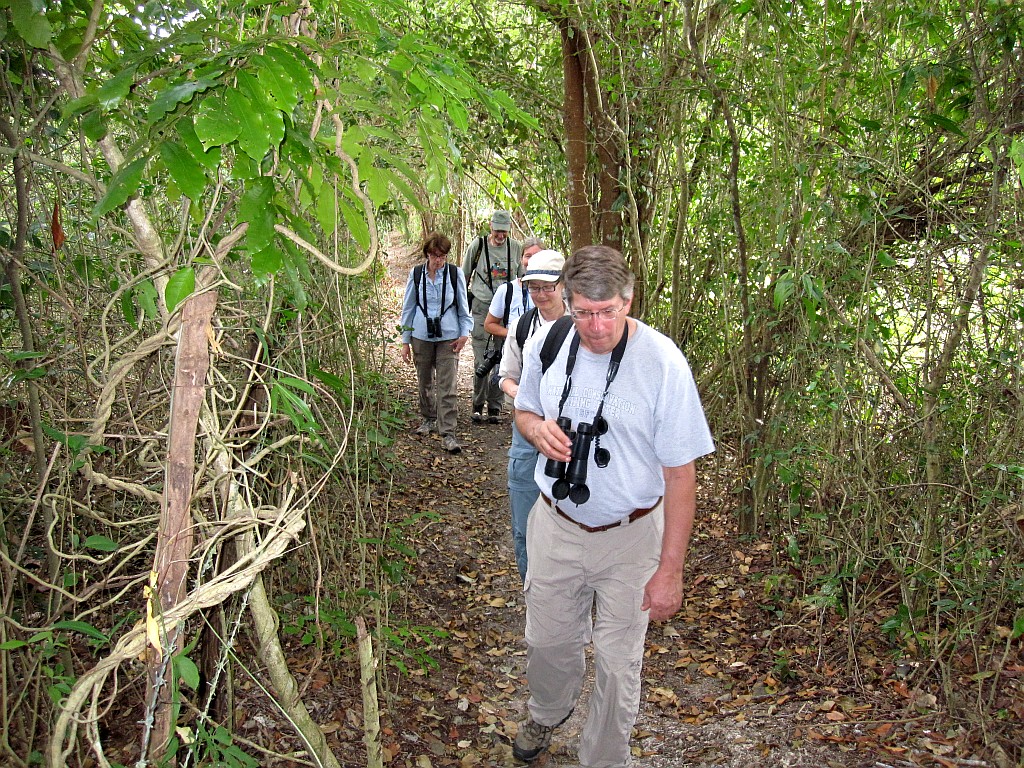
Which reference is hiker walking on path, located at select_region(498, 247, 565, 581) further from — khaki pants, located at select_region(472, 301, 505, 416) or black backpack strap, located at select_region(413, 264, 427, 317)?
khaki pants, located at select_region(472, 301, 505, 416)

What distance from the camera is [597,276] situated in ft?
9.27

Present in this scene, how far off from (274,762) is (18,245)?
2250mm

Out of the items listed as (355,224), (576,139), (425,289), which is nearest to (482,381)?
(425,289)

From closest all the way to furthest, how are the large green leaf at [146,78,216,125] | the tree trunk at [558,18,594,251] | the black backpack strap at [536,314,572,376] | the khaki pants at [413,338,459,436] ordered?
1. the large green leaf at [146,78,216,125]
2. the black backpack strap at [536,314,572,376]
3. the tree trunk at [558,18,594,251]
4. the khaki pants at [413,338,459,436]

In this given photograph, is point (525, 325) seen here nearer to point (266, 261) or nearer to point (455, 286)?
point (266, 261)

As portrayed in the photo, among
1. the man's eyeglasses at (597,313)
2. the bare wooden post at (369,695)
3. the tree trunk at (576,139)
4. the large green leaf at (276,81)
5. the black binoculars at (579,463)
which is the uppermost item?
the tree trunk at (576,139)

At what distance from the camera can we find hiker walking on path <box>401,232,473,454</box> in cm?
762

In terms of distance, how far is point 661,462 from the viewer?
114 inches

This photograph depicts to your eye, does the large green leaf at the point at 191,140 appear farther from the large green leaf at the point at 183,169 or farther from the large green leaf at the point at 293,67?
the large green leaf at the point at 293,67

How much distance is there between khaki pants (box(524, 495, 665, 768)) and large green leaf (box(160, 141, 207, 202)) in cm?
200

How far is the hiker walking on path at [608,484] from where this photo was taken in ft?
9.39

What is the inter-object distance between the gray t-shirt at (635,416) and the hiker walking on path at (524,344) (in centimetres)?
97

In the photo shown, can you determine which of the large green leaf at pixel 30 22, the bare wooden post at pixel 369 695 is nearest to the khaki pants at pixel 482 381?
the bare wooden post at pixel 369 695

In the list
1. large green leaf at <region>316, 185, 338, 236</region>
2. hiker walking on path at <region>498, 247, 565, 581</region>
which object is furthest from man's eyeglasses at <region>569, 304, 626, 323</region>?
Result: hiker walking on path at <region>498, 247, 565, 581</region>
